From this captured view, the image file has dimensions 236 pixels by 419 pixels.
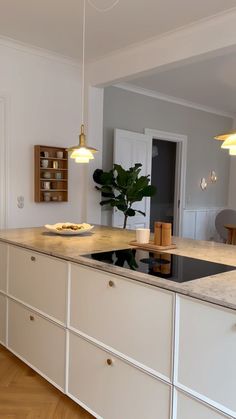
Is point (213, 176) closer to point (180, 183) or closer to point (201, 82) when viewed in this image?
point (180, 183)

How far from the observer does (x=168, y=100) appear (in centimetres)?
568

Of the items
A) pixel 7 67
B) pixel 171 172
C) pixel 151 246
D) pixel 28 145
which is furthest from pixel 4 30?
pixel 171 172

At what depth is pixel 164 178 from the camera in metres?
6.37

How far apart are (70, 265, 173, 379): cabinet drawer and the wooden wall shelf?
2158 mm

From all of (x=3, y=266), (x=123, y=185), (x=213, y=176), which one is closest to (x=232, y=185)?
(x=213, y=176)

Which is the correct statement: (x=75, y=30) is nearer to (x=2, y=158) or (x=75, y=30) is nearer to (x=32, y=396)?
(x=2, y=158)

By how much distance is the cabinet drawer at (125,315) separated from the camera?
1529 millimetres

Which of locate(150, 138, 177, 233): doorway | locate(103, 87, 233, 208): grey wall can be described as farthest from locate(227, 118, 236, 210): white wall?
locate(150, 138, 177, 233): doorway

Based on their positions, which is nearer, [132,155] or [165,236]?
[165,236]

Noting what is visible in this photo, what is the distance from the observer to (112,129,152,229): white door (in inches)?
193

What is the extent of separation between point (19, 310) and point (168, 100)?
4.29 meters

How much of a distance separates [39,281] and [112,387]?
788 millimetres

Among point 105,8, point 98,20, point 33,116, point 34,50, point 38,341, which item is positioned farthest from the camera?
point 33,116

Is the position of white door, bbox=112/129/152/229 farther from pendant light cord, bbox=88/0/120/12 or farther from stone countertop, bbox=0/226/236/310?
pendant light cord, bbox=88/0/120/12
